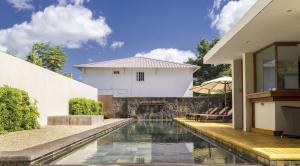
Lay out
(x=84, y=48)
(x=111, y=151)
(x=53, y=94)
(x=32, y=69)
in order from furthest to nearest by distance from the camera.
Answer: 1. (x=84, y=48)
2. (x=53, y=94)
3. (x=32, y=69)
4. (x=111, y=151)

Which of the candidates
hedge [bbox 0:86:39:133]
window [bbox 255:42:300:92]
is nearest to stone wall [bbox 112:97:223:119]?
hedge [bbox 0:86:39:133]

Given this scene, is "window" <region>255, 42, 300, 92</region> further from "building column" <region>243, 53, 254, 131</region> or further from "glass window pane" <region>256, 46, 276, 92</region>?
"building column" <region>243, 53, 254, 131</region>

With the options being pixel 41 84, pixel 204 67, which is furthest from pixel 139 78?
pixel 41 84

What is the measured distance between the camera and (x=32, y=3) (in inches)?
1623

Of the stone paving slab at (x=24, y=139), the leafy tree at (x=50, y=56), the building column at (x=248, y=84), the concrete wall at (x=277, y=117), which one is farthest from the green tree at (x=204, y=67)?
the stone paving slab at (x=24, y=139)

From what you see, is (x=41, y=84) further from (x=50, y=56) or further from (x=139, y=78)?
(x=50, y=56)

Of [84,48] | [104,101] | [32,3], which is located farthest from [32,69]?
[84,48]

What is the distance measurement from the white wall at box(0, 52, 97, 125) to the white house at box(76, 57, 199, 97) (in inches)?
477

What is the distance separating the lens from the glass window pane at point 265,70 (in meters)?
9.95

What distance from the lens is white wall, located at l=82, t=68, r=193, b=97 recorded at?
3353 centimetres

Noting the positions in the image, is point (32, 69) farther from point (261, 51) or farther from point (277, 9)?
point (277, 9)

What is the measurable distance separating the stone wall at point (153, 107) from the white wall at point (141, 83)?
5.80m

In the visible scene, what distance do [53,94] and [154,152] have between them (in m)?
10.4

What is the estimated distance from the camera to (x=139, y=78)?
3384cm
